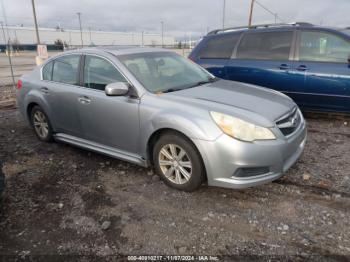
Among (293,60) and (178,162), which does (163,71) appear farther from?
(293,60)

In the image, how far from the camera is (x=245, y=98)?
3.51 m

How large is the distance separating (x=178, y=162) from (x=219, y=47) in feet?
12.7

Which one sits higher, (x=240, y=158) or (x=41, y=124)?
(x=240, y=158)

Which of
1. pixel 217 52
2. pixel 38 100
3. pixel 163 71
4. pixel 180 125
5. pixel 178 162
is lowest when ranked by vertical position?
pixel 178 162

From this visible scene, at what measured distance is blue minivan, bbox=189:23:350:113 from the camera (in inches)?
206

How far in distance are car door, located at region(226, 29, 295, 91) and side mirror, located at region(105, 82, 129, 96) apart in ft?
10.7

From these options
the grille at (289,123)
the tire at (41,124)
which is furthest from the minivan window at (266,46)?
the tire at (41,124)

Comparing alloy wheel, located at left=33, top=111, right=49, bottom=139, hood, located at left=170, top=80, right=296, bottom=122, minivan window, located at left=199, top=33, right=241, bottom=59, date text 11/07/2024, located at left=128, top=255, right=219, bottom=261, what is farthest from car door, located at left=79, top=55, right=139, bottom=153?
minivan window, located at left=199, top=33, right=241, bottom=59

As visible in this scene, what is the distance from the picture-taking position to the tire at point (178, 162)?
3.15 metres

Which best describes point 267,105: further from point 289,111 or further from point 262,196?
point 262,196

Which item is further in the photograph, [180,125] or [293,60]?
[293,60]

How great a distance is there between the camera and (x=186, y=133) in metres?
3.10

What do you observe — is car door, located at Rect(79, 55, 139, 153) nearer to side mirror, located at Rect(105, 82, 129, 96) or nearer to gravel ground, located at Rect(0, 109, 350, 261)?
side mirror, located at Rect(105, 82, 129, 96)

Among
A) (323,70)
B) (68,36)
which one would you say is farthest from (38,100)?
(68,36)
